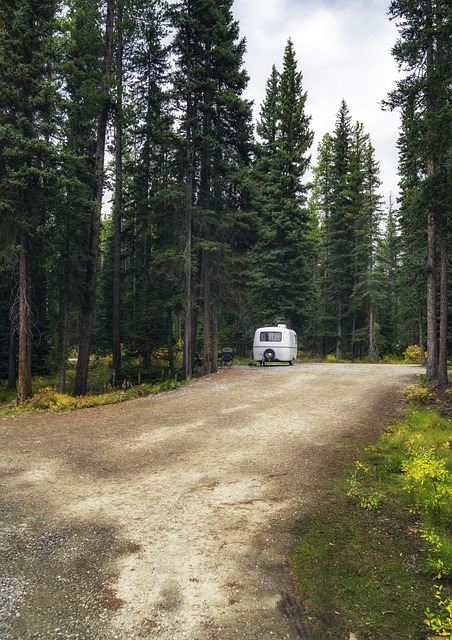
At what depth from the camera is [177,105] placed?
1791 centimetres

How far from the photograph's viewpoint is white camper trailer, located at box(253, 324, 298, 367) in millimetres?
22891

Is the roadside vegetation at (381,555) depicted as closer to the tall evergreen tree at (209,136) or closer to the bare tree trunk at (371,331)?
the tall evergreen tree at (209,136)

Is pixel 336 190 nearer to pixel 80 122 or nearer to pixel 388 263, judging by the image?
pixel 388 263

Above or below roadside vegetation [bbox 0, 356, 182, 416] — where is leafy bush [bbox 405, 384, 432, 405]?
above

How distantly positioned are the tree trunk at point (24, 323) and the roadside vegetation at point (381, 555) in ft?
36.9

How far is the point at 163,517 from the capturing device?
4.64 m

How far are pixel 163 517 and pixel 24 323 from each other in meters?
10.5

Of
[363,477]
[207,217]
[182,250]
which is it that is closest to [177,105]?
[207,217]

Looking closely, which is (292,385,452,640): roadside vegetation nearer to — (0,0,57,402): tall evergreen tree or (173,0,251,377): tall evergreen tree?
(0,0,57,402): tall evergreen tree

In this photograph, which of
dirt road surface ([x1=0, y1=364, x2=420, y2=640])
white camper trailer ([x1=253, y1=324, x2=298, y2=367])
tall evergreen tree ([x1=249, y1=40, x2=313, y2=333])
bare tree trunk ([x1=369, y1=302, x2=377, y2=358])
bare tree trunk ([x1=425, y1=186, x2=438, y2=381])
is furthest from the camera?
bare tree trunk ([x1=369, y1=302, x2=377, y2=358])

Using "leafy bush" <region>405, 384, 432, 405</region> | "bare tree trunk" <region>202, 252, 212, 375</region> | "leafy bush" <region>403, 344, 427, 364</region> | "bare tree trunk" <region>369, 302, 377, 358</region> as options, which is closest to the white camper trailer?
"bare tree trunk" <region>202, 252, 212, 375</region>

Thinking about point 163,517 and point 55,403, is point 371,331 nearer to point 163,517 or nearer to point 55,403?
point 55,403

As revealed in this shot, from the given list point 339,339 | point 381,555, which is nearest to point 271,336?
point 339,339

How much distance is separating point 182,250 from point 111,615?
51.5ft
